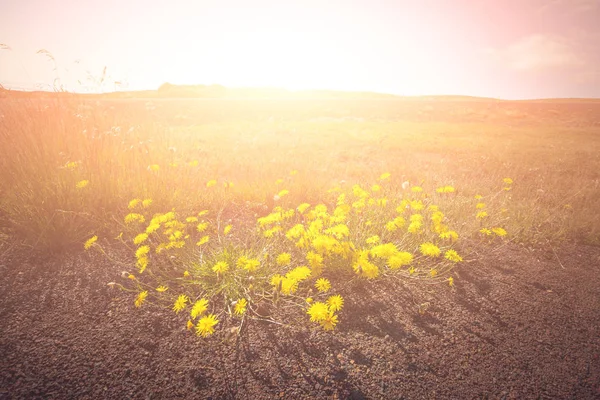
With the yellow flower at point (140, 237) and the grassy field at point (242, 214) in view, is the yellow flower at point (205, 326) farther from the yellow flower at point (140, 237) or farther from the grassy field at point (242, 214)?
the yellow flower at point (140, 237)

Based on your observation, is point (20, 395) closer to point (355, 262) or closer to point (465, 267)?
point (355, 262)

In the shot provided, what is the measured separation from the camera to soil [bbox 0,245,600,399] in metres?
1.44

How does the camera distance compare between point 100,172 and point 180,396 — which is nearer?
point 180,396

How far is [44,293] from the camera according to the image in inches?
82.0

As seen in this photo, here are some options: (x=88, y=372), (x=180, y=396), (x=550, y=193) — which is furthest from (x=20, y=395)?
(x=550, y=193)

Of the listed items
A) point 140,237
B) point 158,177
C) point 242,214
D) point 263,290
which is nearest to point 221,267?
point 263,290

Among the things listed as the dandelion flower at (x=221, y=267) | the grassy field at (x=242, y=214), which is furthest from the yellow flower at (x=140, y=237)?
the dandelion flower at (x=221, y=267)

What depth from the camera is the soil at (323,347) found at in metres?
1.44

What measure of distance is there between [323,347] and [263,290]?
0.67 meters

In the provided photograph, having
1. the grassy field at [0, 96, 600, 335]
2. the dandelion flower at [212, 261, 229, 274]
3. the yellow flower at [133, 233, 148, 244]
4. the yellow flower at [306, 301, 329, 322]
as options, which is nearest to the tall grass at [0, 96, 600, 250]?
the grassy field at [0, 96, 600, 335]

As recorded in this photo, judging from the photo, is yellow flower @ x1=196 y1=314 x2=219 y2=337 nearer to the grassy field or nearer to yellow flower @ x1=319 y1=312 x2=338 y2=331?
the grassy field

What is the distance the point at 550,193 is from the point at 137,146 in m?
7.74

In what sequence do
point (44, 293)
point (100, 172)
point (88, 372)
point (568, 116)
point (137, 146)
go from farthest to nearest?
point (568, 116)
point (137, 146)
point (100, 172)
point (44, 293)
point (88, 372)

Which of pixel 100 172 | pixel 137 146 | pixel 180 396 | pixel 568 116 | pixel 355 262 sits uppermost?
pixel 568 116
